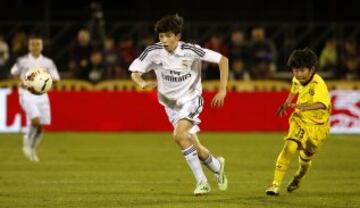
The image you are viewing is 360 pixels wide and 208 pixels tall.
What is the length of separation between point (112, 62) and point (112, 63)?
0.09 feet

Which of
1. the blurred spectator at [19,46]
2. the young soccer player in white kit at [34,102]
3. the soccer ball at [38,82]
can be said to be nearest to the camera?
the soccer ball at [38,82]

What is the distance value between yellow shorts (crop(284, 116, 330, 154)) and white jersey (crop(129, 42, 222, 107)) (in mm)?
1271

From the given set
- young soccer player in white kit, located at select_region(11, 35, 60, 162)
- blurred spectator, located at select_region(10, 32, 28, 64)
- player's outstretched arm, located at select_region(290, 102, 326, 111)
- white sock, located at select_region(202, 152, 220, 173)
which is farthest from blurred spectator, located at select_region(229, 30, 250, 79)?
player's outstretched arm, located at select_region(290, 102, 326, 111)

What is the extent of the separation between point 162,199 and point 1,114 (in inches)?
501

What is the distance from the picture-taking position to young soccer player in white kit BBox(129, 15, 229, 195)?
11.7 metres

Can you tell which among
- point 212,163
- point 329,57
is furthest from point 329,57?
point 212,163

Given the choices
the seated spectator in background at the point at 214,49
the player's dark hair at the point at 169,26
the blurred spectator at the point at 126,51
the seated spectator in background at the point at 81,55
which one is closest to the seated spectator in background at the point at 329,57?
the seated spectator in background at the point at 214,49

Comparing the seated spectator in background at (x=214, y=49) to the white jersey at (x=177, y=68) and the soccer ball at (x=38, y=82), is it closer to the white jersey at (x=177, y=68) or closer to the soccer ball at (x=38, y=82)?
the soccer ball at (x=38, y=82)

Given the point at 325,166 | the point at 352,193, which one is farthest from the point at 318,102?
the point at 325,166

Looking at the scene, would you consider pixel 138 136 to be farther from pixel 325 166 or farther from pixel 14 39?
pixel 325 166

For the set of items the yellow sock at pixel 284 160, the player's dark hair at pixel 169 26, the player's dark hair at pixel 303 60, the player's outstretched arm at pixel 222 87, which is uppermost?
the player's dark hair at pixel 169 26

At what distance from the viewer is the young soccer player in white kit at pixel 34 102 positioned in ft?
56.5

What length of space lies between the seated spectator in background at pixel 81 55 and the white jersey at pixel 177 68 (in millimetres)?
12215

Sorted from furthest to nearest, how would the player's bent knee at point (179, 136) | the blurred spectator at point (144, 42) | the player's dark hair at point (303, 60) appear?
the blurred spectator at point (144, 42), the player's bent knee at point (179, 136), the player's dark hair at point (303, 60)
